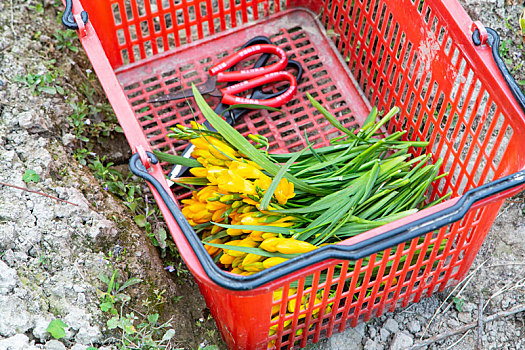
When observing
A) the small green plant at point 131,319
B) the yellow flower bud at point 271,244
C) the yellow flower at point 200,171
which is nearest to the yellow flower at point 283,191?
the yellow flower bud at point 271,244

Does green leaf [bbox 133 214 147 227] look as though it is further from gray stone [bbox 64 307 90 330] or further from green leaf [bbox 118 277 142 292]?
gray stone [bbox 64 307 90 330]

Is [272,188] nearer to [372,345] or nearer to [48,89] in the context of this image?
[372,345]

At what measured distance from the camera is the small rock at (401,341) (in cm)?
218

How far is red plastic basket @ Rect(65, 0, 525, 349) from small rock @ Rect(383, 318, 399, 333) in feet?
0.13

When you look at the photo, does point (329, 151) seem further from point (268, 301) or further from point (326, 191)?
point (268, 301)

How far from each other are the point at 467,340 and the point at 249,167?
1.00m

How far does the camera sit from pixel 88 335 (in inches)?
71.3

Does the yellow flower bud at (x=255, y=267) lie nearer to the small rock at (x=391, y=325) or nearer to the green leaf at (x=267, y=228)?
the green leaf at (x=267, y=228)

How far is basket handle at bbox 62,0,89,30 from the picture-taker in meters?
2.03

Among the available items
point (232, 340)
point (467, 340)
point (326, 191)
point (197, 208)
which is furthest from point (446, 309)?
Result: point (197, 208)

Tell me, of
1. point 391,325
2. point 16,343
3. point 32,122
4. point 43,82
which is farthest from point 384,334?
point 43,82

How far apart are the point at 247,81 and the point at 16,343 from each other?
1266 mm

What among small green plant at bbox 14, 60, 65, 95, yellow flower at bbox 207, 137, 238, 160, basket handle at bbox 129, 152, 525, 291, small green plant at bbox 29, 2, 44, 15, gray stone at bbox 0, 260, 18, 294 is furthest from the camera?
small green plant at bbox 29, 2, 44, 15

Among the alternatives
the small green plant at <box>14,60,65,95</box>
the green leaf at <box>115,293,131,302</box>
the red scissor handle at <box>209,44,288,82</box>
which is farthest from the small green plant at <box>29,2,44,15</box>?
the green leaf at <box>115,293,131,302</box>
